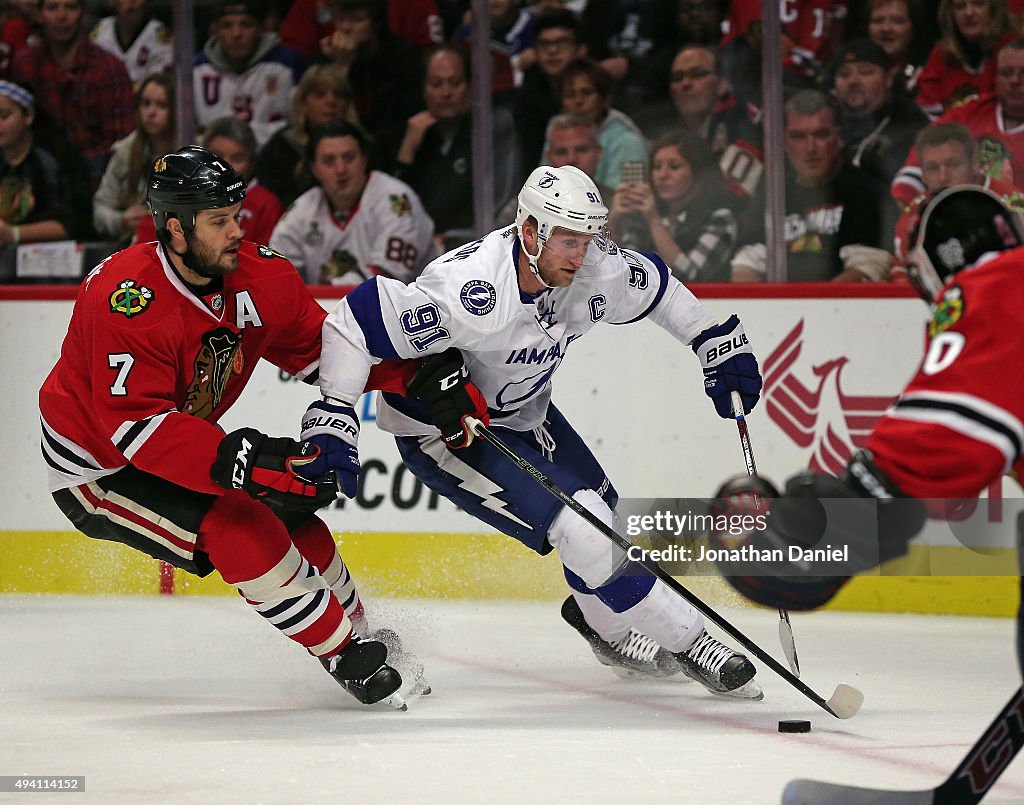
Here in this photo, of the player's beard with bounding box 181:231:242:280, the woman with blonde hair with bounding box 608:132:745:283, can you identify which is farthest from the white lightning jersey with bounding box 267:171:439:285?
the player's beard with bounding box 181:231:242:280

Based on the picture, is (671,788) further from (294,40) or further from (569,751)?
(294,40)

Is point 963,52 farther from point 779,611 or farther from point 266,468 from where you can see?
point 266,468

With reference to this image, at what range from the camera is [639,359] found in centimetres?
532

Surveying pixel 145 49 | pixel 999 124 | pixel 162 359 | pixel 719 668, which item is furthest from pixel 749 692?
pixel 145 49

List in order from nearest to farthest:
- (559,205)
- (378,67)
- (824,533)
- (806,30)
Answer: (824,533), (559,205), (806,30), (378,67)

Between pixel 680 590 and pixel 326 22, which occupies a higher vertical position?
pixel 326 22

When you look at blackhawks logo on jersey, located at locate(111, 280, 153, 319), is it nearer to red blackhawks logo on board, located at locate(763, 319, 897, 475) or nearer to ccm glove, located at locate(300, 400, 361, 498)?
ccm glove, located at locate(300, 400, 361, 498)

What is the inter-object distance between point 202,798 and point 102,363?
3.66ft

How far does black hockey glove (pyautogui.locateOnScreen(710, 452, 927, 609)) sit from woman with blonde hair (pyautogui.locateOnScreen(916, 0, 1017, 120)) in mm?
3633

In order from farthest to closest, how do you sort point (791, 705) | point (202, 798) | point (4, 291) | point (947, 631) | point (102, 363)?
point (4, 291) → point (947, 631) → point (791, 705) → point (102, 363) → point (202, 798)

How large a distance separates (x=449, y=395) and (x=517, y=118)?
2.33m

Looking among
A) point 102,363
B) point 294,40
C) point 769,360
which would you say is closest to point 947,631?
point 769,360

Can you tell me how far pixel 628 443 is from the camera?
531 cm

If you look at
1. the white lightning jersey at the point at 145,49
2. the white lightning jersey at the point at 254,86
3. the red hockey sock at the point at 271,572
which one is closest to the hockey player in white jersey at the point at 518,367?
the red hockey sock at the point at 271,572
